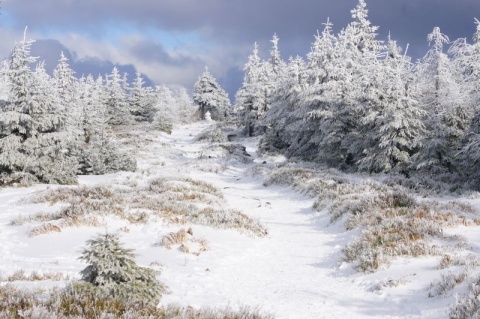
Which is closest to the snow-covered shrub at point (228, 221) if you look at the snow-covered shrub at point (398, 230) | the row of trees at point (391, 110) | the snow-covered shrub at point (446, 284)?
the snow-covered shrub at point (398, 230)

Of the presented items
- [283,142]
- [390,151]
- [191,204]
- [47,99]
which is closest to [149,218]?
[191,204]

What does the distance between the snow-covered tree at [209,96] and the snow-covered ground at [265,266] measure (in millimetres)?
68198

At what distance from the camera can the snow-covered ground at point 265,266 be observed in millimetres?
7480

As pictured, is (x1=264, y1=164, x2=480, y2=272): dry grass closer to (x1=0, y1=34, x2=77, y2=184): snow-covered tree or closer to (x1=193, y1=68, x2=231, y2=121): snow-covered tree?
(x1=0, y1=34, x2=77, y2=184): snow-covered tree

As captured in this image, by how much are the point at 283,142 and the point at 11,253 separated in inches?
1373

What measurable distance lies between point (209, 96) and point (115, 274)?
8039cm

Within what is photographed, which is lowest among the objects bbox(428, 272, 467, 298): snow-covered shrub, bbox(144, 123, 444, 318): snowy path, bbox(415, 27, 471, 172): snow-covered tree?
bbox(144, 123, 444, 318): snowy path

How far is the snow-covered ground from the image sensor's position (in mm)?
7480

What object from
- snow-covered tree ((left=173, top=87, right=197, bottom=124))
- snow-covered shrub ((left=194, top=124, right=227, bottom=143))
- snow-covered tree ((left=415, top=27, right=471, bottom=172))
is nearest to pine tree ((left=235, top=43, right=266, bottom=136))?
snow-covered shrub ((left=194, top=124, right=227, bottom=143))

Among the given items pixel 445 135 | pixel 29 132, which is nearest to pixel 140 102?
pixel 29 132

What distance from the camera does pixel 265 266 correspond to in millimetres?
10875

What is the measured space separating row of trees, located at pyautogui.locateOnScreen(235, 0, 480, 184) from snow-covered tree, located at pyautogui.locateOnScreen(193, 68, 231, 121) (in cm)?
4589

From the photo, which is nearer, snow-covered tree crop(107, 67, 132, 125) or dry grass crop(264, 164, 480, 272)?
dry grass crop(264, 164, 480, 272)

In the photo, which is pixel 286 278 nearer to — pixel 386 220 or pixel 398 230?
pixel 398 230
